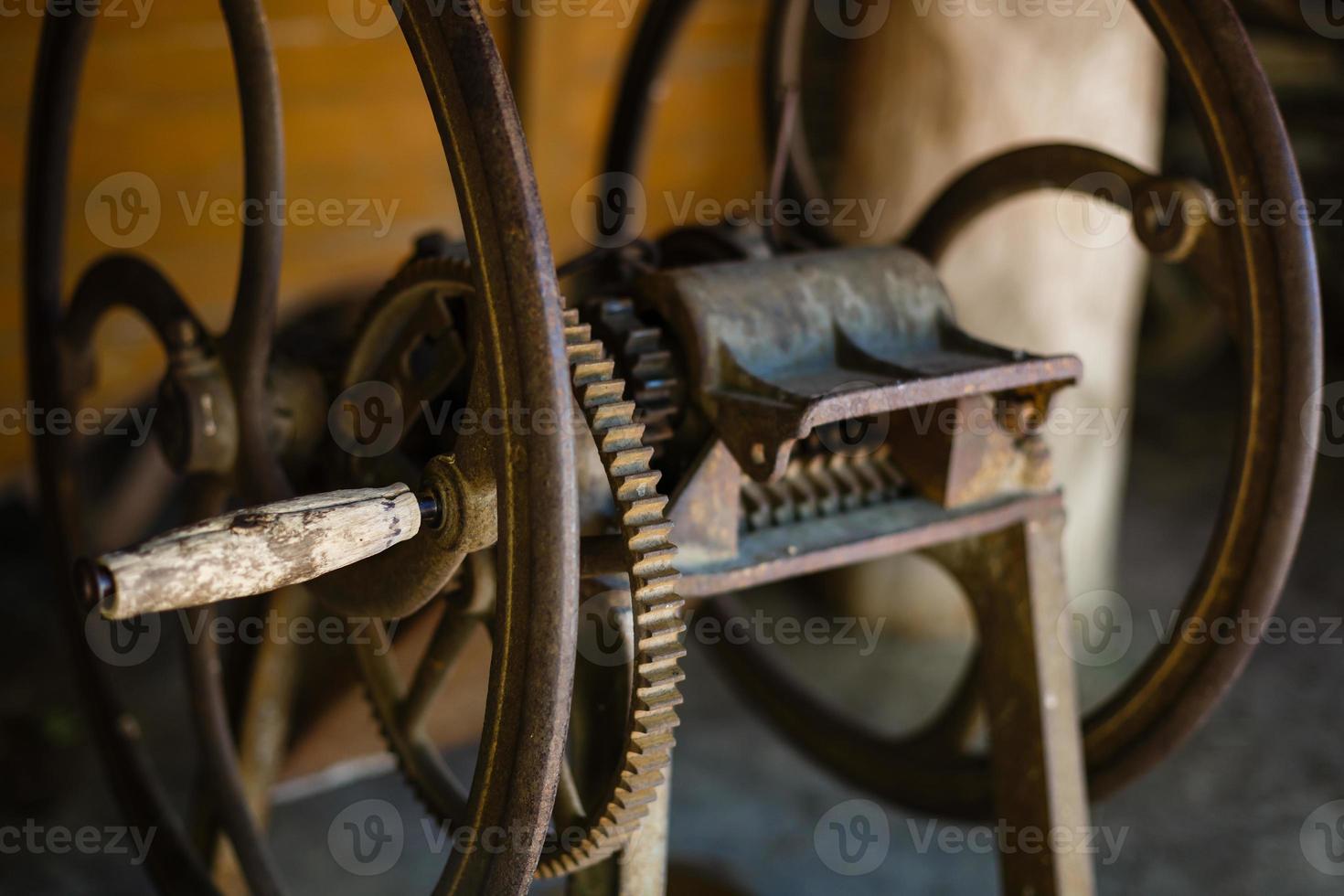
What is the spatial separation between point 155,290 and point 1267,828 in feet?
5.49

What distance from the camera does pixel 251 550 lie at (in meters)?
0.81

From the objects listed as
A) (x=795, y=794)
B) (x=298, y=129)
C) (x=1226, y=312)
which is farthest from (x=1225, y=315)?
(x=298, y=129)

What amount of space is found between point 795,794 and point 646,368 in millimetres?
1150

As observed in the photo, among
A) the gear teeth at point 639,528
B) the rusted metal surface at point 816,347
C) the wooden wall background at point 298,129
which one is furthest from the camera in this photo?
the wooden wall background at point 298,129

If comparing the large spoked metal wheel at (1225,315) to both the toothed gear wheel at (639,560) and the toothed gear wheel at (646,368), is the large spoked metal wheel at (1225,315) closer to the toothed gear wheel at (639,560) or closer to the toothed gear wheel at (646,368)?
the toothed gear wheel at (646,368)

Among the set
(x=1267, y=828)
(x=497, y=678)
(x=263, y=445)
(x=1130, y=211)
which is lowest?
(x=1267, y=828)

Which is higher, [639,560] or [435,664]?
[639,560]

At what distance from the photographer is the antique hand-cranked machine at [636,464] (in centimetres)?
80

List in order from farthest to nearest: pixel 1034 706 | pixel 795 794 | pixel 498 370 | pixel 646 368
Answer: pixel 795 794
pixel 1034 706
pixel 646 368
pixel 498 370

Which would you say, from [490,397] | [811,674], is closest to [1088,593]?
[811,674]

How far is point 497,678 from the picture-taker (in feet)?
2.69

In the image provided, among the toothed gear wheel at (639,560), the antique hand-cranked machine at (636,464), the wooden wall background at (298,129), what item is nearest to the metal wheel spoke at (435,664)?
the antique hand-cranked machine at (636,464)

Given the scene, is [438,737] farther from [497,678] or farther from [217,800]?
[497,678]

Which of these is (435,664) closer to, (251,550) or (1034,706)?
(251,550)
